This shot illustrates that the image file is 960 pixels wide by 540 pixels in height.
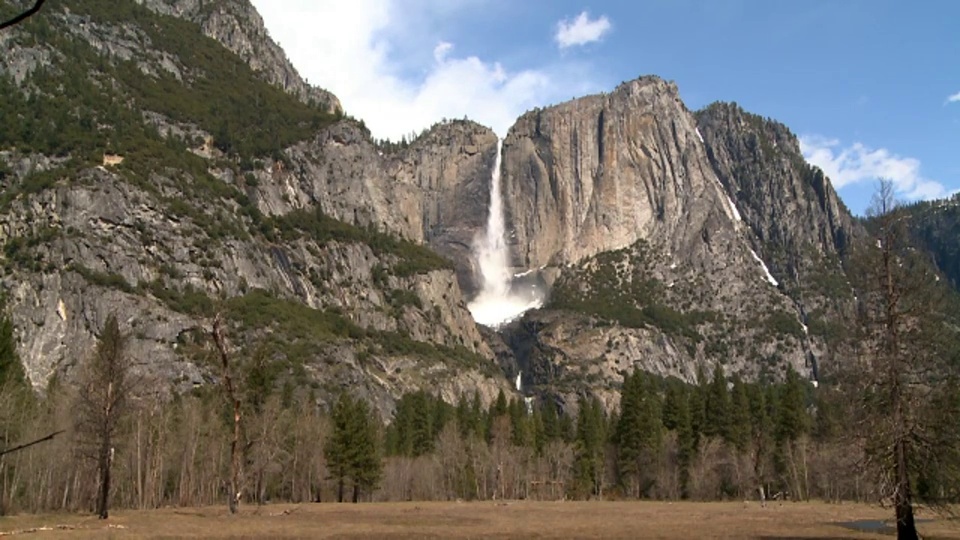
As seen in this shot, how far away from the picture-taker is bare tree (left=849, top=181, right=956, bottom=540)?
102ft

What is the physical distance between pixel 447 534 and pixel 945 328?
2404 centimetres

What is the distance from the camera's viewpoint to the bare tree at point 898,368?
31.0 metres

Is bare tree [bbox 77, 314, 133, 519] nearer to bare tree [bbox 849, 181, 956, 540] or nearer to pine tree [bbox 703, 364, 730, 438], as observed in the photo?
bare tree [bbox 849, 181, 956, 540]

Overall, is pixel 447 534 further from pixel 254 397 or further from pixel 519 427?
pixel 519 427

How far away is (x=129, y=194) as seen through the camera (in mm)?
167875

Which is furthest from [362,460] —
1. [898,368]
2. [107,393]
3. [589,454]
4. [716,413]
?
[898,368]

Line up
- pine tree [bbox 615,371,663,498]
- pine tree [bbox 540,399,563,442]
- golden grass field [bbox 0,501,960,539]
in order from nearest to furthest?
golden grass field [bbox 0,501,960,539], pine tree [bbox 615,371,663,498], pine tree [bbox 540,399,563,442]

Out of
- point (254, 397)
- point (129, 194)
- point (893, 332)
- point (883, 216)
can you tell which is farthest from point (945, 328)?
point (129, 194)

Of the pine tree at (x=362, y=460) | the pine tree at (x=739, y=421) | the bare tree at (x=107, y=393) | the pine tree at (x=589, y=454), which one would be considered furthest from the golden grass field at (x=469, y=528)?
the pine tree at (x=589, y=454)

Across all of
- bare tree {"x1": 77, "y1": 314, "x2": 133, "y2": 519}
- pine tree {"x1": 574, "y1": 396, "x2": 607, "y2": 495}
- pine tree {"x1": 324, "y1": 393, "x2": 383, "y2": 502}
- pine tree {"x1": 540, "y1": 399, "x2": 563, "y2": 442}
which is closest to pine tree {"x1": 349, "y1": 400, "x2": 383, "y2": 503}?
pine tree {"x1": 324, "y1": 393, "x2": 383, "y2": 502}

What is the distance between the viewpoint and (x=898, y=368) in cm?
3200

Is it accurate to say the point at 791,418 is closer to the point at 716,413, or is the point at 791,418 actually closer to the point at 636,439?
the point at 716,413


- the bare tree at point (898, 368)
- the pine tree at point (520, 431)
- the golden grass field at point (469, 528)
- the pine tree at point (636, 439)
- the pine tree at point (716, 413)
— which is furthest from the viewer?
the pine tree at point (520, 431)

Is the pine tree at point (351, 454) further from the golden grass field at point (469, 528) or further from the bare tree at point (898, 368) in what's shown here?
the bare tree at point (898, 368)
